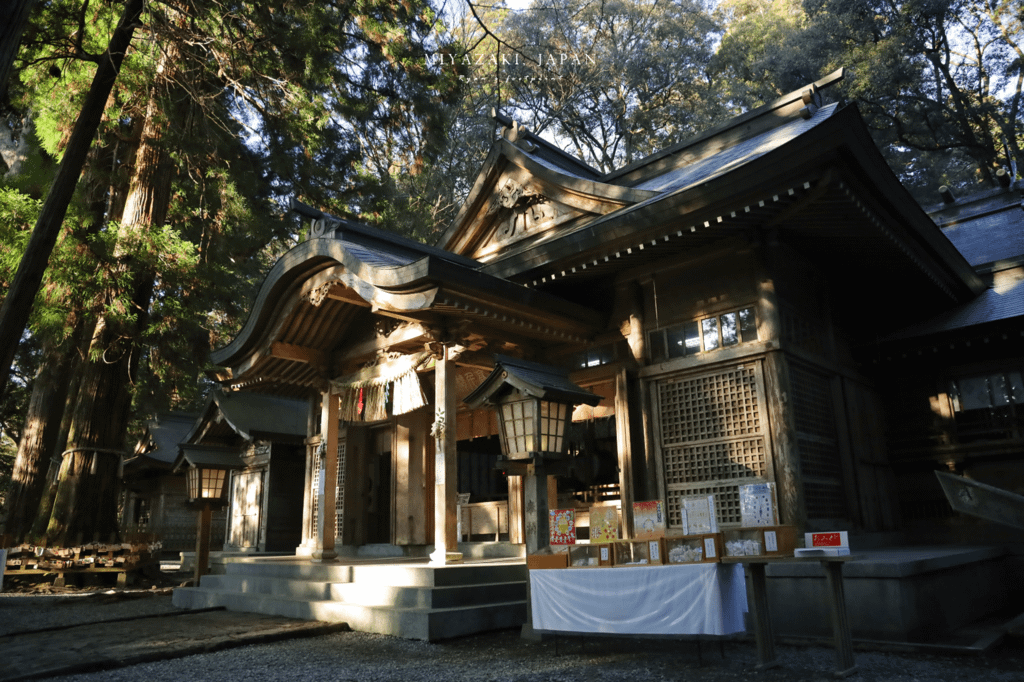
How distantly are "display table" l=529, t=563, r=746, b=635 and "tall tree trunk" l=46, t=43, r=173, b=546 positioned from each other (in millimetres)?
10011

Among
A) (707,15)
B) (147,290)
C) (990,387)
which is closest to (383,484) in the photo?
(147,290)

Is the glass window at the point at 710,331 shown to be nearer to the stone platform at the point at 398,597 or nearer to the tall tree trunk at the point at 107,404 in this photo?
the stone platform at the point at 398,597

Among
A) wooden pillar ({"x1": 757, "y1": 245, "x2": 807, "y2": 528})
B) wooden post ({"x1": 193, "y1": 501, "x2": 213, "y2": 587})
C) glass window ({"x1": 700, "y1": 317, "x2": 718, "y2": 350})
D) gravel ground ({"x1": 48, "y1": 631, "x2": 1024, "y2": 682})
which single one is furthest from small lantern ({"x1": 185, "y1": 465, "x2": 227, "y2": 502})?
wooden pillar ({"x1": 757, "y1": 245, "x2": 807, "y2": 528})

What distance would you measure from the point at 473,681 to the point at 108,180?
43.1ft

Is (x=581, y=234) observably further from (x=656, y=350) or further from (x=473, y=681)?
(x=473, y=681)

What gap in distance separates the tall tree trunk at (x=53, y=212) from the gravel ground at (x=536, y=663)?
4604 millimetres

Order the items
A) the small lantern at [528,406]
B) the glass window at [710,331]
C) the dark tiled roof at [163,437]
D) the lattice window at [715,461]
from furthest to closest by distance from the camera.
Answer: the dark tiled roof at [163,437] < the glass window at [710,331] < the lattice window at [715,461] < the small lantern at [528,406]

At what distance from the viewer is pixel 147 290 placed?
13.3m

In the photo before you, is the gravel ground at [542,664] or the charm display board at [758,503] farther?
the charm display board at [758,503]

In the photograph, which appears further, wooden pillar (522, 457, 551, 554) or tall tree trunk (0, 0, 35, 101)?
wooden pillar (522, 457, 551, 554)

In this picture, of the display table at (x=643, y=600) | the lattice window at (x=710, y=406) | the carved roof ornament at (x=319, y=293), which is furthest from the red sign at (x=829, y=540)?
the carved roof ornament at (x=319, y=293)

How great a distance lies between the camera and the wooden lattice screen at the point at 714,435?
743 cm

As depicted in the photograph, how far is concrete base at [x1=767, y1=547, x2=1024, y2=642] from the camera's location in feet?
18.1

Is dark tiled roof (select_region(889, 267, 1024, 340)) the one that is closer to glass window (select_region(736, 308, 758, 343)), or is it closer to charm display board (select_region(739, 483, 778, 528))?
glass window (select_region(736, 308, 758, 343))
